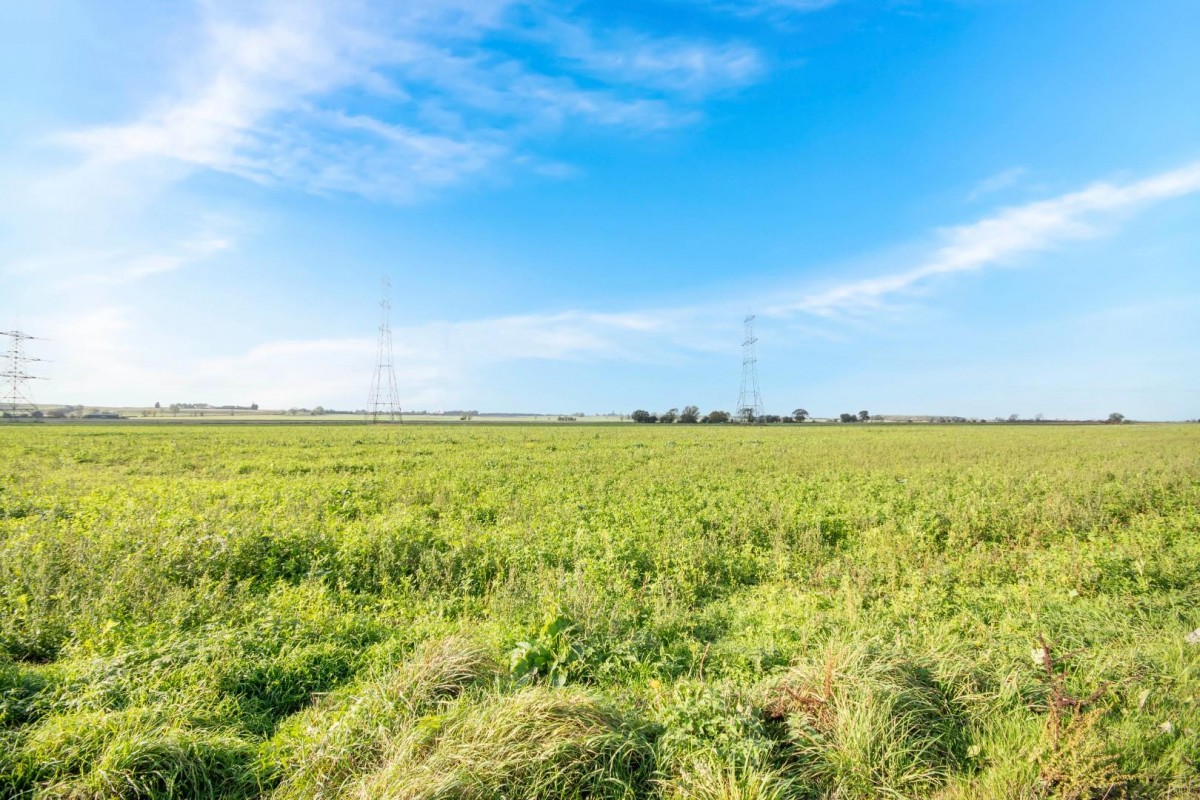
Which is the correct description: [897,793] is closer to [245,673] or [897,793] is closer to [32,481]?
[245,673]

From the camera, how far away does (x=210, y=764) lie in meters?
4.12

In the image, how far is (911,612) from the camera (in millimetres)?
7309

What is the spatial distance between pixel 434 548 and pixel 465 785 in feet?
22.4

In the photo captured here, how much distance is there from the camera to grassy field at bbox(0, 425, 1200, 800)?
3.99 meters

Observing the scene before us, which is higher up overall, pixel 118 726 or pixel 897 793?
pixel 118 726

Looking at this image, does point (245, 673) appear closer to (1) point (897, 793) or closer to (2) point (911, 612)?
(1) point (897, 793)

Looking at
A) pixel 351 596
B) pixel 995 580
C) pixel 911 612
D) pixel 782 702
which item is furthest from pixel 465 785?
pixel 995 580

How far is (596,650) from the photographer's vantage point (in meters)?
6.05

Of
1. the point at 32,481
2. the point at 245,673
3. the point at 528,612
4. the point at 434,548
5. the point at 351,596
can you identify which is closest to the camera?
the point at 245,673

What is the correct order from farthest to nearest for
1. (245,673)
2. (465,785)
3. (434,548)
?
(434,548) < (245,673) < (465,785)

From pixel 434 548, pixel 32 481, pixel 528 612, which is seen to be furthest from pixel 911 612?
pixel 32 481

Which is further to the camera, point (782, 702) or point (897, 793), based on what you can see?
point (782, 702)

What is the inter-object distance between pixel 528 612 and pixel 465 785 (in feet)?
12.0

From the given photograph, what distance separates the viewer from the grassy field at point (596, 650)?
3.99 metres
